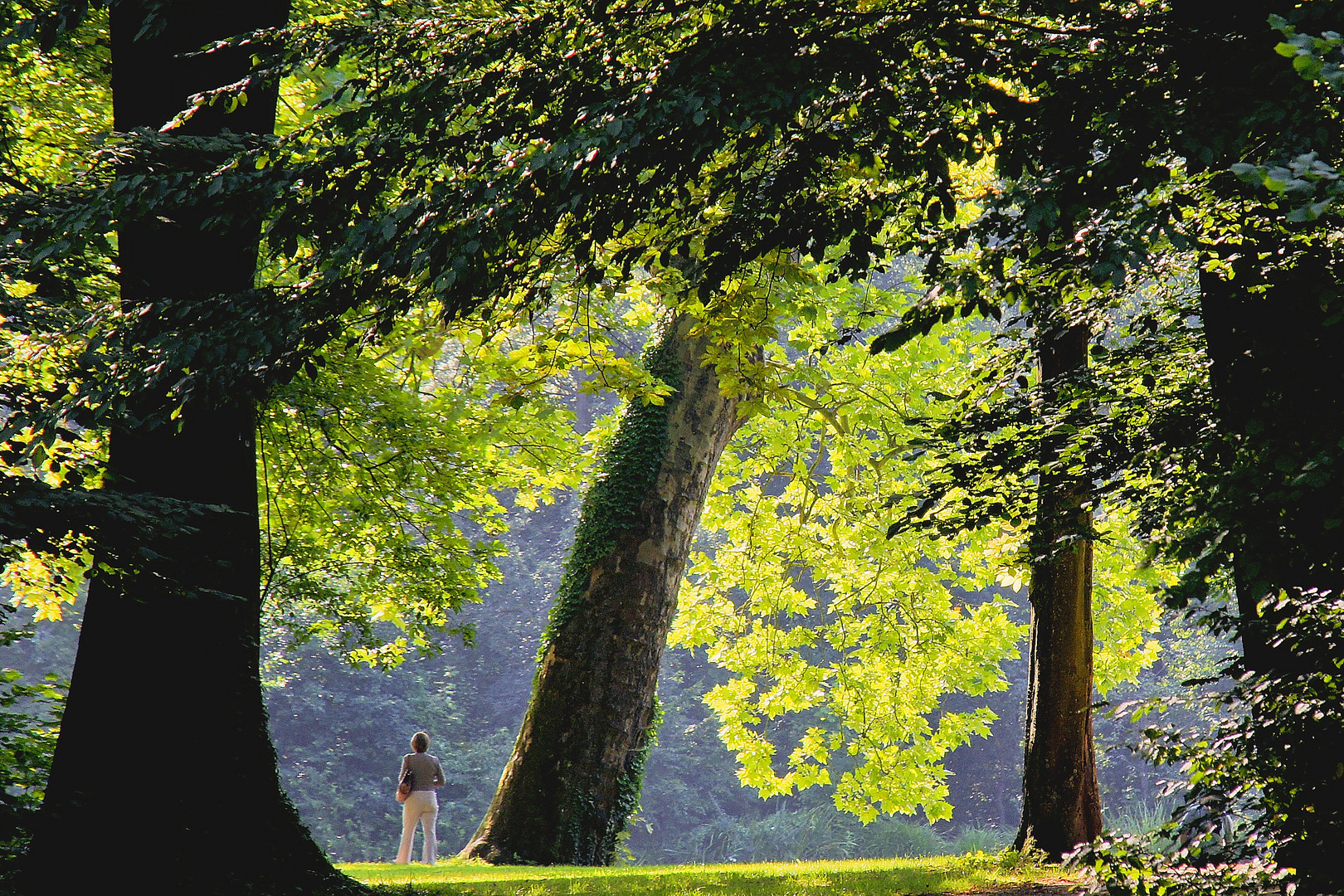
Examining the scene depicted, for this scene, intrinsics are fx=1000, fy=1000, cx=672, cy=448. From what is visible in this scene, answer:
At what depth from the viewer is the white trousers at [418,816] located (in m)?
10.4

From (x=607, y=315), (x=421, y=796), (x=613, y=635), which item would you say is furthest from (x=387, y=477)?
(x=421, y=796)

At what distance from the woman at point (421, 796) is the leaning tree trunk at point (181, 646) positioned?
527 cm

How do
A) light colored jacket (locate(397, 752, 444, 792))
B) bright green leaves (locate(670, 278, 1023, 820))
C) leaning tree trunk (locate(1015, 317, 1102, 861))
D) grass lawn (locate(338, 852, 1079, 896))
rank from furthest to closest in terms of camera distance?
1. bright green leaves (locate(670, 278, 1023, 820))
2. light colored jacket (locate(397, 752, 444, 792))
3. leaning tree trunk (locate(1015, 317, 1102, 861))
4. grass lawn (locate(338, 852, 1079, 896))

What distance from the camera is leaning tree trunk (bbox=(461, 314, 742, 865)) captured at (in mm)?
8508

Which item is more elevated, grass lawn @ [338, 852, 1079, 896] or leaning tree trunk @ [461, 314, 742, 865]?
leaning tree trunk @ [461, 314, 742, 865]

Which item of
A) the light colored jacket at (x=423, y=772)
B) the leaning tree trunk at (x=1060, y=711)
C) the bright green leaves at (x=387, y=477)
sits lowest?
the light colored jacket at (x=423, y=772)

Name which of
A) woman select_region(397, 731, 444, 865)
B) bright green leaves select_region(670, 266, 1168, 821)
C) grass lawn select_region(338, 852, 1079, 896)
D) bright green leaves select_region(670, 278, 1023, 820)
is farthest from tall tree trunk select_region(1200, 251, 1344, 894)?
woman select_region(397, 731, 444, 865)

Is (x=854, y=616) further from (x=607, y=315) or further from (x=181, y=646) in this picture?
(x=181, y=646)

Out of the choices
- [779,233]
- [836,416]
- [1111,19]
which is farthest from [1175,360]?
[836,416]

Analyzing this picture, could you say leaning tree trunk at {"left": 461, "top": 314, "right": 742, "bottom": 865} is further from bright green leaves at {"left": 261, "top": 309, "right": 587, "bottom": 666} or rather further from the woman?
the woman

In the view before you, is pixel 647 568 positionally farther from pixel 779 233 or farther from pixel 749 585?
pixel 779 233

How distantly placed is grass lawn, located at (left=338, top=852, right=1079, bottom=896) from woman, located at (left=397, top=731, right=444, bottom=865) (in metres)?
1.73

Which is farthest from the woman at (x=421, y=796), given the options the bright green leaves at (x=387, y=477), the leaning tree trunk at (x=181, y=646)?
the leaning tree trunk at (x=181, y=646)

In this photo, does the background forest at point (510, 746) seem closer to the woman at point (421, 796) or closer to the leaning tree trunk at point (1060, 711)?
the woman at point (421, 796)
